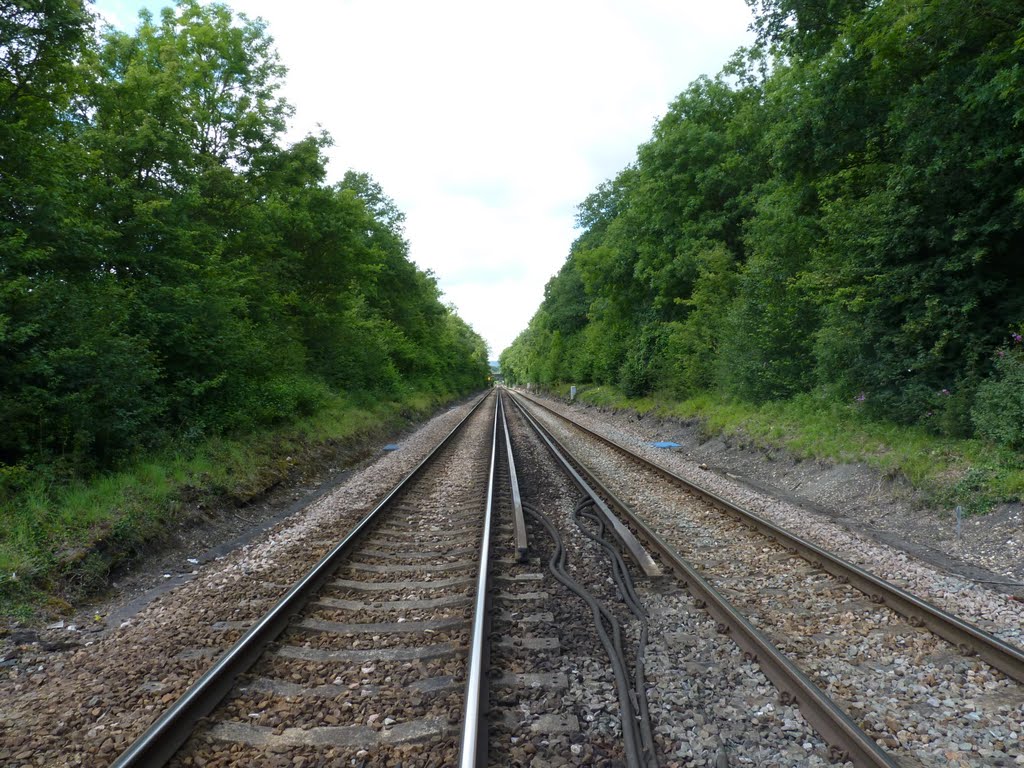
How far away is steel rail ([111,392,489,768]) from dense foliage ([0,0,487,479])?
4255 millimetres

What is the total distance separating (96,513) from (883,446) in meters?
11.9

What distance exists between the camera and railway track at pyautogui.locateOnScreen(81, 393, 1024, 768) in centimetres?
289

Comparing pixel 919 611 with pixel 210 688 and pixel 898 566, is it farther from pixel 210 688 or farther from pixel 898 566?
pixel 210 688

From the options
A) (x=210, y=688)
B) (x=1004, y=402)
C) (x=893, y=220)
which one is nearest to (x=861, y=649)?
(x=210, y=688)

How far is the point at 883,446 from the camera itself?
966 centimetres

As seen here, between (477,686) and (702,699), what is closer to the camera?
(477,686)

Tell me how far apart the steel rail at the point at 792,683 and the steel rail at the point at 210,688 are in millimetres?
3431

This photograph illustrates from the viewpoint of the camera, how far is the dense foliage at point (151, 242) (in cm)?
700

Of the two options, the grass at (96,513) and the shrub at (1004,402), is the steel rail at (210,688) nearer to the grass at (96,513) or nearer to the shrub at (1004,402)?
the grass at (96,513)

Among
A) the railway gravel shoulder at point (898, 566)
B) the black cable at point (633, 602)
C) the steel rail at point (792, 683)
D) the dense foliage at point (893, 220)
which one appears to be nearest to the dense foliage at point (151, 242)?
the black cable at point (633, 602)

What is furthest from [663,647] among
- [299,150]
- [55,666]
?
[299,150]

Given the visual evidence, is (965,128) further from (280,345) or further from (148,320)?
(280,345)

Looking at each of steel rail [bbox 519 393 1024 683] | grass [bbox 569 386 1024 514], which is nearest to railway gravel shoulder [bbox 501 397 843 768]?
steel rail [bbox 519 393 1024 683]

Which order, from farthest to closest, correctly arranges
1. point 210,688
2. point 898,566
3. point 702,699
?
point 898,566, point 702,699, point 210,688
